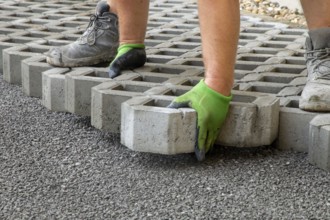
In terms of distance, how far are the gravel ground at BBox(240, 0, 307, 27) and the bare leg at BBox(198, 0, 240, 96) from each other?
2220mm

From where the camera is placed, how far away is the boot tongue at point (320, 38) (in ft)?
9.79

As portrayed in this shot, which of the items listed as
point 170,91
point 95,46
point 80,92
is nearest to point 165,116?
point 170,91

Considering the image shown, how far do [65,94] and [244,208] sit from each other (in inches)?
43.2

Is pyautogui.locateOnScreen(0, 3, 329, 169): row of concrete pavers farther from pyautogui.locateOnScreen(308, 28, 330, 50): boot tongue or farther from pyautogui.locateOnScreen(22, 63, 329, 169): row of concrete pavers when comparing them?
pyautogui.locateOnScreen(308, 28, 330, 50): boot tongue

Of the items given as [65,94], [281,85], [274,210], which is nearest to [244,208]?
[274,210]

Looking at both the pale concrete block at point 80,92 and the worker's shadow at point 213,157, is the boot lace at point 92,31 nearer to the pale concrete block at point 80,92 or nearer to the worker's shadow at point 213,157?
the pale concrete block at point 80,92

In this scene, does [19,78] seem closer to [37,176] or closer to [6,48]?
[6,48]

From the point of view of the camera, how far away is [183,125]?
2.67m

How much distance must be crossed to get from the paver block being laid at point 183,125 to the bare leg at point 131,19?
0.51 meters

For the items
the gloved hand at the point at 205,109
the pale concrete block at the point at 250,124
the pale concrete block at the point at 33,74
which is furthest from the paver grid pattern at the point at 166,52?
the gloved hand at the point at 205,109

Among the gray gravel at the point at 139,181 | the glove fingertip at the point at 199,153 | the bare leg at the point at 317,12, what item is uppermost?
the bare leg at the point at 317,12

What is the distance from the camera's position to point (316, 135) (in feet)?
8.71

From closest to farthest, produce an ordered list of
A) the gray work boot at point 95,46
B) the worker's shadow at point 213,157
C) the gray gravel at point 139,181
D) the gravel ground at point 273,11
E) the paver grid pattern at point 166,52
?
1. the gray gravel at point 139,181
2. the worker's shadow at point 213,157
3. the paver grid pattern at point 166,52
4. the gray work boot at point 95,46
5. the gravel ground at point 273,11

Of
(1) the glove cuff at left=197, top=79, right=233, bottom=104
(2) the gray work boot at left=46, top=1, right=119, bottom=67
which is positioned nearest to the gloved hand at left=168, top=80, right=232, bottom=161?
(1) the glove cuff at left=197, top=79, right=233, bottom=104
